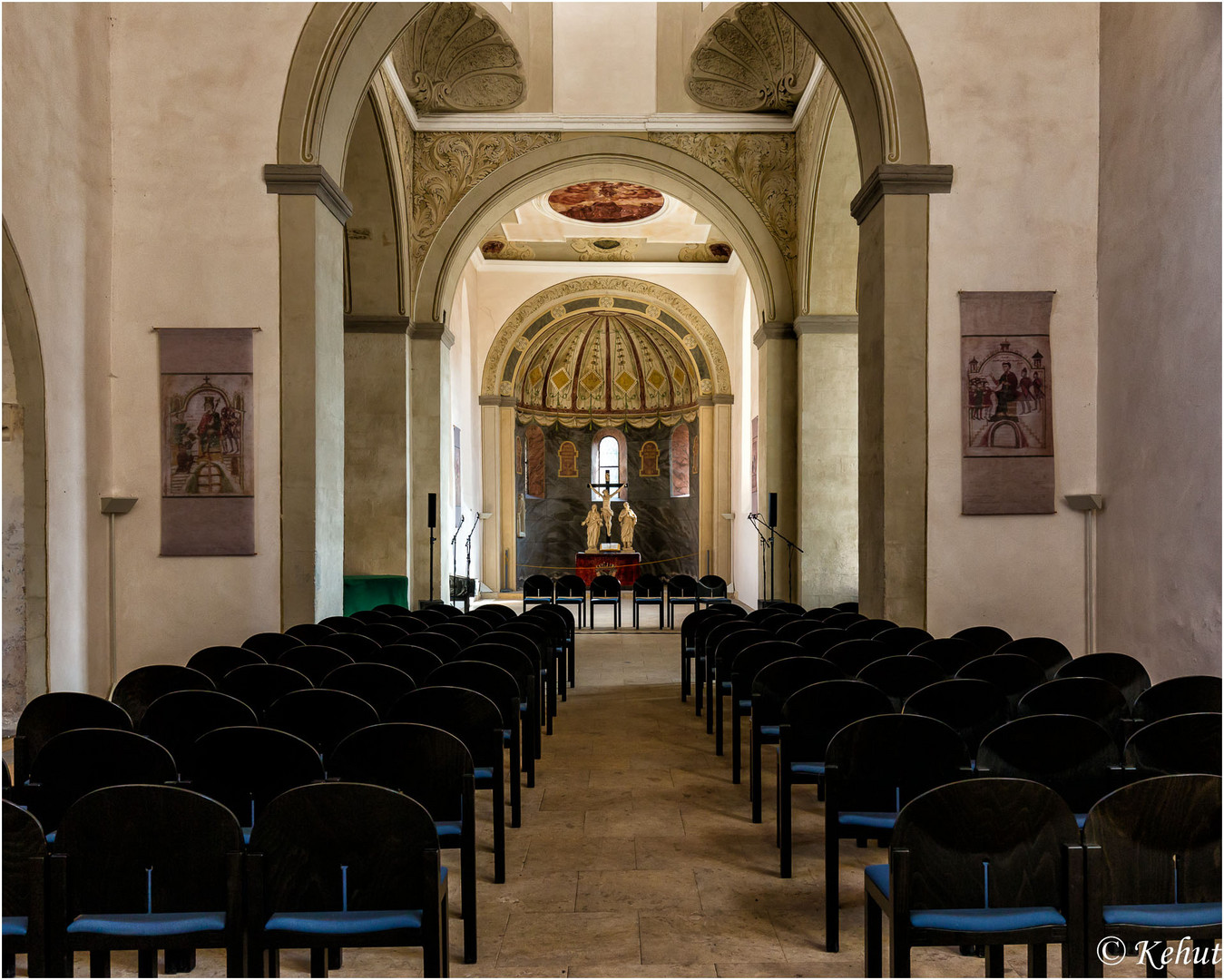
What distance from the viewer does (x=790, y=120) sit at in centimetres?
1327

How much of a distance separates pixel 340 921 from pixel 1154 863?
2.13 metres

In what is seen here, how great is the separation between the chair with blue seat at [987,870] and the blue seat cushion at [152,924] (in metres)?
1.76

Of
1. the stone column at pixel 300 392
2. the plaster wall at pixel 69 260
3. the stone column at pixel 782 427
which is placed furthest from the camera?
the stone column at pixel 782 427

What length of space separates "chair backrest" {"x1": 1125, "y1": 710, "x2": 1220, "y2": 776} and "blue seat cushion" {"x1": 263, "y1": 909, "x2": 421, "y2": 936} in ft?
8.23

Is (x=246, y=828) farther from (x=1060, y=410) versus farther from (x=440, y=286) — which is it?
(x=440, y=286)

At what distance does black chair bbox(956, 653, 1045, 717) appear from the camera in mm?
4625

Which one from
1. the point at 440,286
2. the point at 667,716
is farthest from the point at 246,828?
the point at 440,286

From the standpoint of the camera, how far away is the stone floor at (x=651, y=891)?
10.5 feet

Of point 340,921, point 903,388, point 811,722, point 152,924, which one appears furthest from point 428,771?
point 903,388

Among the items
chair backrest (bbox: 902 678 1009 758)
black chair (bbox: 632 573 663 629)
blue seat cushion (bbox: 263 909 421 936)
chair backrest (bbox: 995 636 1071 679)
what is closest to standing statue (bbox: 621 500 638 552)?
black chair (bbox: 632 573 663 629)

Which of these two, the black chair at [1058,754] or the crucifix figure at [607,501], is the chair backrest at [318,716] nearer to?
the black chair at [1058,754]

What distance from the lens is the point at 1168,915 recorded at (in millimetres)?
2496

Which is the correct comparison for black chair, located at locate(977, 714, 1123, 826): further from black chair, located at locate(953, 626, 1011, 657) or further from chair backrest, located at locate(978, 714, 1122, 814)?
black chair, located at locate(953, 626, 1011, 657)

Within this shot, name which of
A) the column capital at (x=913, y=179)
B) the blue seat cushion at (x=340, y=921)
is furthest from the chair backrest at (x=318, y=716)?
the column capital at (x=913, y=179)
